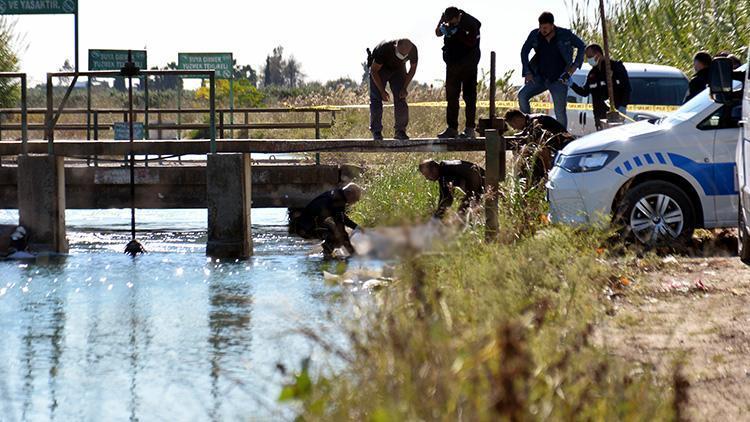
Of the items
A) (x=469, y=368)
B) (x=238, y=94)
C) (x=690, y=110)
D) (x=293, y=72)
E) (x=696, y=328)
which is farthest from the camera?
(x=293, y=72)

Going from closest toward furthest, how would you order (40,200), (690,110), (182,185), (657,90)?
(690,110) < (40,200) < (657,90) < (182,185)

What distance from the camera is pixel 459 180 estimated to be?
48.1 feet

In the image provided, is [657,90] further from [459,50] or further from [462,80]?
[459,50]

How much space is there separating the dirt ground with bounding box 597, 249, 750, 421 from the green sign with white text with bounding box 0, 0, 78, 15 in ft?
35.5

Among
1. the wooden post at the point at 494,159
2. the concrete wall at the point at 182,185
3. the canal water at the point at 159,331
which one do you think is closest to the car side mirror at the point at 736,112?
the wooden post at the point at 494,159

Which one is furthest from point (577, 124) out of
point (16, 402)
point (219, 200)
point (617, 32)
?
point (16, 402)

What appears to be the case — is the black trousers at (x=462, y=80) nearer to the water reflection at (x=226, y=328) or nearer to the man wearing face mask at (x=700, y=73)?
the man wearing face mask at (x=700, y=73)

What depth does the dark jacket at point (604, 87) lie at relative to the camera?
56.3 ft

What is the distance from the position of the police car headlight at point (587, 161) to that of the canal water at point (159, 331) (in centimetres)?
209

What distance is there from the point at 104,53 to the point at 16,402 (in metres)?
18.1

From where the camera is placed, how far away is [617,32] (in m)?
25.4

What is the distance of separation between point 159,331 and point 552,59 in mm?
6450

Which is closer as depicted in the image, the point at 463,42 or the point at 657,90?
the point at 463,42

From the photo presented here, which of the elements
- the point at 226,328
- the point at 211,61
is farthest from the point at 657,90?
the point at 211,61
